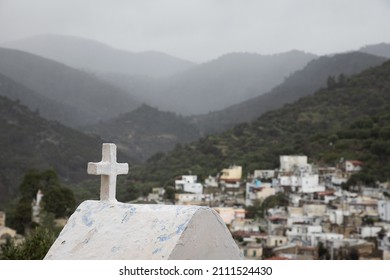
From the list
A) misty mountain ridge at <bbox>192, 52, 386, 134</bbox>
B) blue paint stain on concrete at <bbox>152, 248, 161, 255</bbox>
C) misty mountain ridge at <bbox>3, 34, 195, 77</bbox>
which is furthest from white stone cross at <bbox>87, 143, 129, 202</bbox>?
misty mountain ridge at <bbox>192, 52, 386, 134</bbox>

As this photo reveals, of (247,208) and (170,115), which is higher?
(170,115)

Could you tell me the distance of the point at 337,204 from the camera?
17750 mm

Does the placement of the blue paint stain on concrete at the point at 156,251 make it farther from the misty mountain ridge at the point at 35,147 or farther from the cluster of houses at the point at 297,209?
the misty mountain ridge at the point at 35,147

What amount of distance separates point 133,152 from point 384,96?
13.5m

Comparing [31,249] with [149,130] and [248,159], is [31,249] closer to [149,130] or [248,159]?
[248,159]

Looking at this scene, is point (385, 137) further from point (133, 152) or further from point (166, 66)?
point (166, 66)

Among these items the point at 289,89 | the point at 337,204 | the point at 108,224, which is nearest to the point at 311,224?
the point at 337,204

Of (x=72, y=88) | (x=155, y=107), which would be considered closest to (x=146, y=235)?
(x=72, y=88)

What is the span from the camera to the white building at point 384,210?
16.2 metres

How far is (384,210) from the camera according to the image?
53.8 ft

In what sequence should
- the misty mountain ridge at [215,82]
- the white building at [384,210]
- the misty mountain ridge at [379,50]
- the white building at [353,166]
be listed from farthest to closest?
the misty mountain ridge at [215,82] → the misty mountain ridge at [379,50] → the white building at [353,166] → the white building at [384,210]

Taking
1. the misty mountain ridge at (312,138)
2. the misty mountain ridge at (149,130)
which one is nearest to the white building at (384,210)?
the misty mountain ridge at (312,138)

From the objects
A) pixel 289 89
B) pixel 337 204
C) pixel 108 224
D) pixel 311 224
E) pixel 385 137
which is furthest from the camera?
pixel 289 89

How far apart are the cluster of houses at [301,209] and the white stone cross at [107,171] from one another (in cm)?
942
